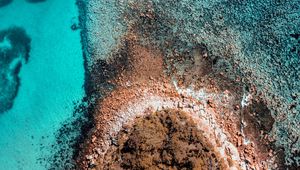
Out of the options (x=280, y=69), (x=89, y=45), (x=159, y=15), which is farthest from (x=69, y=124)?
(x=280, y=69)

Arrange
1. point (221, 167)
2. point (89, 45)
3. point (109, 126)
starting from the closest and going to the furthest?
point (221, 167)
point (109, 126)
point (89, 45)

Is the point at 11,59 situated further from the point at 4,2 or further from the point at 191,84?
the point at 191,84

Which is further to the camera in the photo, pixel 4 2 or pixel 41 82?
Answer: pixel 4 2

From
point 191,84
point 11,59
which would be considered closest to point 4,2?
point 11,59

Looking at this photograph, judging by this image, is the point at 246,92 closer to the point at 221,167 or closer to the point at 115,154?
the point at 221,167

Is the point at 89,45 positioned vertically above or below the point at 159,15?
below

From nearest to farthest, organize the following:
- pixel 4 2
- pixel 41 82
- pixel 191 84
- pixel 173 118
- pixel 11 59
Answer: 1. pixel 173 118
2. pixel 191 84
3. pixel 41 82
4. pixel 11 59
5. pixel 4 2
